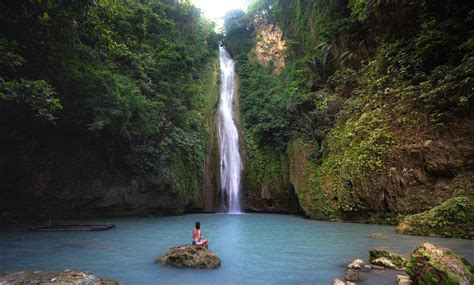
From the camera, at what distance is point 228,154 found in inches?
897

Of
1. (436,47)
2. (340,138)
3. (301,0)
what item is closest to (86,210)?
(340,138)

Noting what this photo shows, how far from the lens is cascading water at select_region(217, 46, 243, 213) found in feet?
69.5

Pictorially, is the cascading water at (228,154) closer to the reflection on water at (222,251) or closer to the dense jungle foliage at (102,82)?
the dense jungle foliage at (102,82)

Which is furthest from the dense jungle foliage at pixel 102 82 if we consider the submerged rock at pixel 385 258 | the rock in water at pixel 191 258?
the submerged rock at pixel 385 258

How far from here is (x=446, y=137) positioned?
34.8 feet

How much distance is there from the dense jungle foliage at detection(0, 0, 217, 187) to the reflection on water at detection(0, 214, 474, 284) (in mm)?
3245

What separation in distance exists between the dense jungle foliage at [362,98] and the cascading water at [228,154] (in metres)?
1.03

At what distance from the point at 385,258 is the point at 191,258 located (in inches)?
145

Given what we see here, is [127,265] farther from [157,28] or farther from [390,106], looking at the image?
[157,28]

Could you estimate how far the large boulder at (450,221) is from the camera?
29.5 ft

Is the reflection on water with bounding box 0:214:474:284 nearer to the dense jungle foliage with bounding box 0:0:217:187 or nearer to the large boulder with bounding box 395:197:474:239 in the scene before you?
the large boulder with bounding box 395:197:474:239

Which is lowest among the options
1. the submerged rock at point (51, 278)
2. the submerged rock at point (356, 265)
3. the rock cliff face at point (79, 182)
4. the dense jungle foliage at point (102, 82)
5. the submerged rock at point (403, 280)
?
the submerged rock at point (51, 278)

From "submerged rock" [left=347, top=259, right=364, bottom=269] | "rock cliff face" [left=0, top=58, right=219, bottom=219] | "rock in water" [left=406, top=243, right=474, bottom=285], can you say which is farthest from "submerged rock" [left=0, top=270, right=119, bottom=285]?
"rock cliff face" [left=0, top=58, right=219, bottom=219]

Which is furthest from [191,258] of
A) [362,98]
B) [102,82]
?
[362,98]
